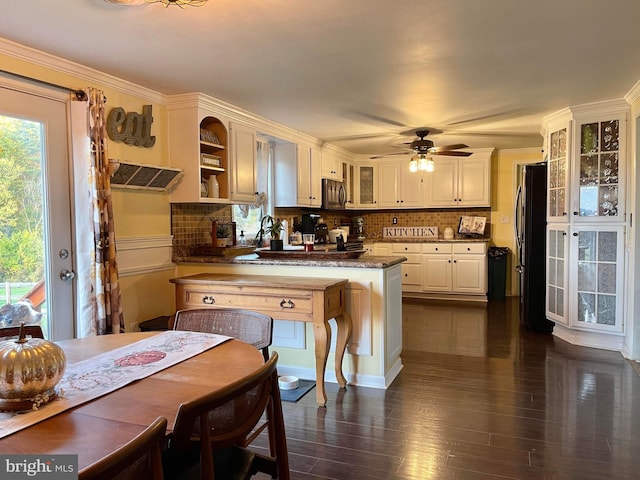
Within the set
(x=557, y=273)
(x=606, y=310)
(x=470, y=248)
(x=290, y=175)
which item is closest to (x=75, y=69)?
(x=290, y=175)

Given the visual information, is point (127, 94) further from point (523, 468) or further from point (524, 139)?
point (524, 139)

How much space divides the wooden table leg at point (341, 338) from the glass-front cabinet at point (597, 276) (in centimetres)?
247

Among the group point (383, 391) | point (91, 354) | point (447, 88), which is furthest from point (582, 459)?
point (447, 88)

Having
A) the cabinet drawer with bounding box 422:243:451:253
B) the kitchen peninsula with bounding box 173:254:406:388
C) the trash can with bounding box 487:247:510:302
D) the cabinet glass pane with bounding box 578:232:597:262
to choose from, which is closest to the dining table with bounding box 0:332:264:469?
the kitchen peninsula with bounding box 173:254:406:388

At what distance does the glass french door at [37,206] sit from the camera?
260cm

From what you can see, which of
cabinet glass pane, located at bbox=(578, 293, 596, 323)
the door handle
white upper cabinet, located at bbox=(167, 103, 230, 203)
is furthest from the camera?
cabinet glass pane, located at bbox=(578, 293, 596, 323)

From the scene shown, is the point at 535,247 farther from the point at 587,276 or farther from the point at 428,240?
the point at 428,240

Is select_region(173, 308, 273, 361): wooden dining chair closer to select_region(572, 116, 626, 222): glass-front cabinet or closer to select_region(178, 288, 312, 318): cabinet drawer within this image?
select_region(178, 288, 312, 318): cabinet drawer

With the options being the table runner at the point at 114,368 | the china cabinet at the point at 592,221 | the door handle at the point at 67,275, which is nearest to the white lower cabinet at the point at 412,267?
the china cabinet at the point at 592,221

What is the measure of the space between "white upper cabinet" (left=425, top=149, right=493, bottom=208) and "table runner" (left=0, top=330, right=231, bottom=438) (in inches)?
221

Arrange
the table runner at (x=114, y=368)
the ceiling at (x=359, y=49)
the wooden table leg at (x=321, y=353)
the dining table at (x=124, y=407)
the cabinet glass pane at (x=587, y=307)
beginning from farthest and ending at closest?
the cabinet glass pane at (x=587, y=307) → the wooden table leg at (x=321, y=353) → the ceiling at (x=359, y=49) → the table runner at (x=114, y=368) → the dining table at (x=124, y=407)

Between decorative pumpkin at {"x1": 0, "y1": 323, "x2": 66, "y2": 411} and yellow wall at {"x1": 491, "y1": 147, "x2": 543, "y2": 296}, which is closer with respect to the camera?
decorative pumpkin at {"x1": 0, "y1": 323, "x2": 66, "y2": 411}

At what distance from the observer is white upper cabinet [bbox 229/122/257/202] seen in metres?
4.04

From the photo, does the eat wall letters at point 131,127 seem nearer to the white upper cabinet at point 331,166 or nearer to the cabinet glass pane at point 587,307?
the white upper cabinet at point 331,166
